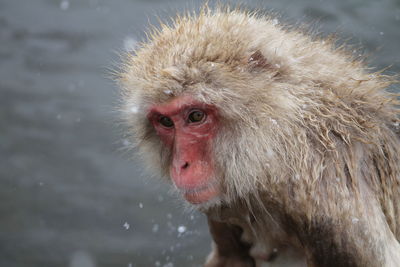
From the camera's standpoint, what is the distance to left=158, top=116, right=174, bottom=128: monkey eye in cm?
342

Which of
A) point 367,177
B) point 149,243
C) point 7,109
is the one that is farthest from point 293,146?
point 7,109

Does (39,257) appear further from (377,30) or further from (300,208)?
(377,30)

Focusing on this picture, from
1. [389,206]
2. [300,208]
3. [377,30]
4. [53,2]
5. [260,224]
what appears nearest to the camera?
[300,208]

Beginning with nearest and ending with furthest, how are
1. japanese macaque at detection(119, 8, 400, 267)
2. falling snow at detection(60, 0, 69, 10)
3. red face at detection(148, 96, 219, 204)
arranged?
japanese macaque at detection(119, 8, 400, 267)
red face at detection(148, 96, 219, 204)
falling snow at detection(60, 0, 69, 10)

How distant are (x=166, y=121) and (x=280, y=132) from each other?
0.73 meters

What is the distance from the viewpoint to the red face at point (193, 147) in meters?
3.22

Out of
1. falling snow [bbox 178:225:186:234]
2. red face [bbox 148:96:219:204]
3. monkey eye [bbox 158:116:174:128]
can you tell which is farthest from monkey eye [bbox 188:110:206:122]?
falling snow [bbox 178:225:186:234]

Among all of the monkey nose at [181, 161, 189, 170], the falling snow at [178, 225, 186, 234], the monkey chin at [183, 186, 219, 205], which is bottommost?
the falling snow at [178, 225, 186, 234]

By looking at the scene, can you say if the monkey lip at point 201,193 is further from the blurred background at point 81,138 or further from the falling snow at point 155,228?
the falling snow at point 155,228

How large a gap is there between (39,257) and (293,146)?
12.3ft

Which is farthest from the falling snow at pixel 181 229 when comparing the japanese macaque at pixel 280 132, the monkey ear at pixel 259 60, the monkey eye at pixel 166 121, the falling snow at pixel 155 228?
the monkey ear at pixel 259 60

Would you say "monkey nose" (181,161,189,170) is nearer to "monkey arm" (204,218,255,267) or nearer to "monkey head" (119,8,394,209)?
"monkey head" (119,8,394,209)

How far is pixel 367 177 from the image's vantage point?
3209 mm

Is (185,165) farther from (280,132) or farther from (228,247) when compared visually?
(228,247)
